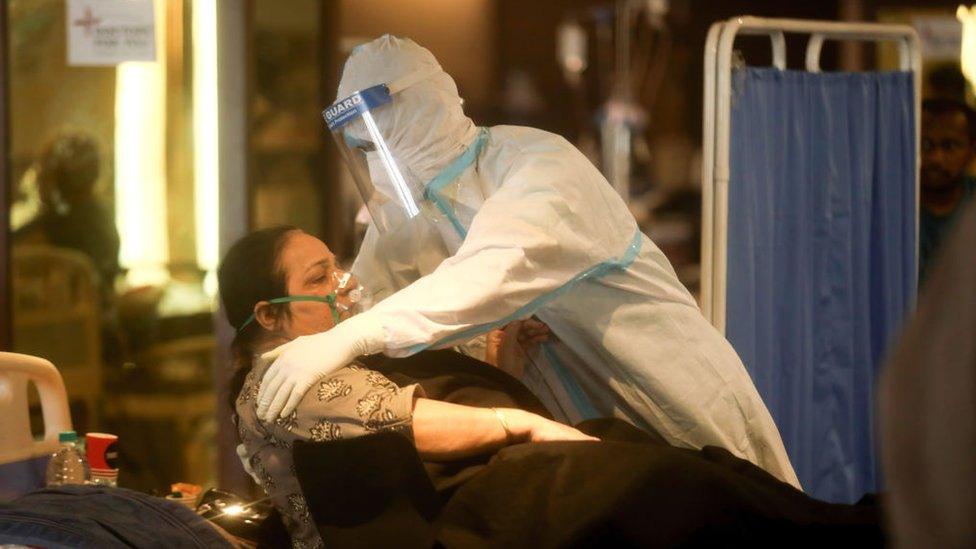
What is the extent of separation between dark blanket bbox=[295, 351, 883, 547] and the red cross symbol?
1.93 meters

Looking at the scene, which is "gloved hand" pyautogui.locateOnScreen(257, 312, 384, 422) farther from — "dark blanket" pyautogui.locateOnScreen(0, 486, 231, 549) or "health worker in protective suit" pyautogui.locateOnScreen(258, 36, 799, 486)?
"dark blanket" pyautogui.locateOnScreen(0, 486, 231, 549)

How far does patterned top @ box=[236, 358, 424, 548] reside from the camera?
1.96 metres

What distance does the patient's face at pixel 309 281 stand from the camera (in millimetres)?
2271

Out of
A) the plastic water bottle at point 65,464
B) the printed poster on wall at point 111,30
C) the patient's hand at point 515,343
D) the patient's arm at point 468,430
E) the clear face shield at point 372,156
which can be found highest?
the printed poster on wall at point 111,30

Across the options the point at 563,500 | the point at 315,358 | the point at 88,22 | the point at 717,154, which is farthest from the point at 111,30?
the point at 563,500

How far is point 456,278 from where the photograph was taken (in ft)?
6.44

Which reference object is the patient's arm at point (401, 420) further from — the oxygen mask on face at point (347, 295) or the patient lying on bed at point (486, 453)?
the oxygen mask on face at point (347, 295)

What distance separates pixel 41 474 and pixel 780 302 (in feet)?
5.69

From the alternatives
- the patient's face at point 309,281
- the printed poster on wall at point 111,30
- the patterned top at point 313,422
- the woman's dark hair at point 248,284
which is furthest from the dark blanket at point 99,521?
the printed poster on wall at point 111,30

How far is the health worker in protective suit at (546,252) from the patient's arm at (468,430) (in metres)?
0.11

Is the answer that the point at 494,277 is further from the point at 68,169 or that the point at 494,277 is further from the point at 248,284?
the point at 68,169

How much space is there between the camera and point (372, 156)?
224cm

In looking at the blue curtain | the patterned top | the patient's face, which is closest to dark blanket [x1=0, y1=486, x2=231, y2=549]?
the patterned top

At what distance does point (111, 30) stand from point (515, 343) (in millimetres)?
1732
